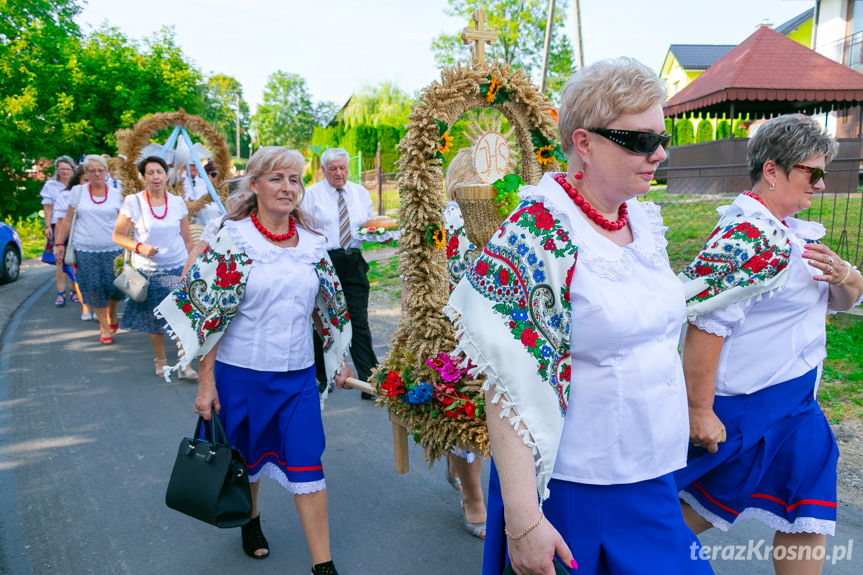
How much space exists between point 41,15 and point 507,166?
20.8m

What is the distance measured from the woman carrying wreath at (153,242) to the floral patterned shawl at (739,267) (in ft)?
17.1

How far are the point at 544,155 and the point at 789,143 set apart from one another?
134 cm

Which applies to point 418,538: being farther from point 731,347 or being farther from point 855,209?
point 855,209

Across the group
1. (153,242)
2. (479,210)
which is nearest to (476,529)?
(479,210)

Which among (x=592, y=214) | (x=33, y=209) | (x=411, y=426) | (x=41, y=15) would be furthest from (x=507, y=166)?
(x=41, y=15)

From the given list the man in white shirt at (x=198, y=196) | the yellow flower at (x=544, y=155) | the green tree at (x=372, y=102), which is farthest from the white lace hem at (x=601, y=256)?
the green tree at (x=372, y=102)

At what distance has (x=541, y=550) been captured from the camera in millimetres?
1498

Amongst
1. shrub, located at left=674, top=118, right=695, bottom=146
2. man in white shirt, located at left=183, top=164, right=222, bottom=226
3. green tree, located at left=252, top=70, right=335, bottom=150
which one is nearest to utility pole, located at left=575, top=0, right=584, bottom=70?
man in white shirt, located at left=183, top=164, right=222, bottom=226

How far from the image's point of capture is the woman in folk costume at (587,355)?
1.54 meters

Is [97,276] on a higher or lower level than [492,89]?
lower

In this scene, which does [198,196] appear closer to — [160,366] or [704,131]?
[160,366]

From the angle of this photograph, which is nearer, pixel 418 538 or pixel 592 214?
pixel 592 214

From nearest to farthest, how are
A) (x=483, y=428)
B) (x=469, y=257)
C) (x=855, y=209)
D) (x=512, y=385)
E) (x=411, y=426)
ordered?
(x=512, y=385) → (x=483, y=428) → (x=411, y=426) → (x=469, y=257) → (x=855, y=209)

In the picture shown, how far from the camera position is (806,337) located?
253 cm
